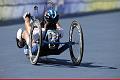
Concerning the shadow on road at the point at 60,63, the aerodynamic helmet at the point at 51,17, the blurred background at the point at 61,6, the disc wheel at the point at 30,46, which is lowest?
the shadow on road at the point at 60,63

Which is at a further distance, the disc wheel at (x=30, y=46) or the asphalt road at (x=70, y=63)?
the disc wheel at (x=30, y=46)

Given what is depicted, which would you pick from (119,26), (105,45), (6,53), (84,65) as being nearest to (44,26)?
(84,65)

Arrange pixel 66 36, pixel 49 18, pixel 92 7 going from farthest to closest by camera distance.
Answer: pixel 92 7
pixel 66 36
pixel 49 18

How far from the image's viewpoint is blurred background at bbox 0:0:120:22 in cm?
1769

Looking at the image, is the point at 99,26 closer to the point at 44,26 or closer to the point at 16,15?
the point at 16,15

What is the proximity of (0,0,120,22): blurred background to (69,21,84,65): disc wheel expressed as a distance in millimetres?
5983

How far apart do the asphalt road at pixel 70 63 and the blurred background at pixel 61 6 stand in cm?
265

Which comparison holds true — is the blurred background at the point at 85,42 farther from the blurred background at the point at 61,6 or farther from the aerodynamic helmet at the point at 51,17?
the aerodynamic helmet at the point at 51,17

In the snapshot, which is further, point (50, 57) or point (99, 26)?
point (99, 26)

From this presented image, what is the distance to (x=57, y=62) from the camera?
33.5 ft

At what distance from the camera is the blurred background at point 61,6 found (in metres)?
17.7

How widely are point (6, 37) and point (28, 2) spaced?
4141mm

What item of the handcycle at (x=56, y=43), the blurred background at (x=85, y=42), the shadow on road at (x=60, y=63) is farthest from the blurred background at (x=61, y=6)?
the handcycle at (x=56, y=43)

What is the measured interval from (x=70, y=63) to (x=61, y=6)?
934cm
